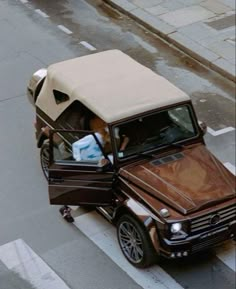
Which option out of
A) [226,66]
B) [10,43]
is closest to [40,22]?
[10,43]

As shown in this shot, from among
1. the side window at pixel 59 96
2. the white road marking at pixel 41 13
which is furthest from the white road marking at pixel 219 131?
the white road marking at pixel 41 13

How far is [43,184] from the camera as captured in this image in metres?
10.9

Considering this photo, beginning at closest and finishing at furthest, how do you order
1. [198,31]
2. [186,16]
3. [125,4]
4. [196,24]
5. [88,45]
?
[88,45]
[198,31]
[196,24]
[186,16]
[125,4]

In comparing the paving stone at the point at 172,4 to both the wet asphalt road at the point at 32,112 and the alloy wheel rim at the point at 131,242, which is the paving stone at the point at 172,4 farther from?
the alloy wheel rim at the point at 131,242

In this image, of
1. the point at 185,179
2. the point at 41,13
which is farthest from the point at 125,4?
the point at 185,179

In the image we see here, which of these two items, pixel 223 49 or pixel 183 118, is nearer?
pixel 183 118

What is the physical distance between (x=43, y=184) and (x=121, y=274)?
2.35 meters

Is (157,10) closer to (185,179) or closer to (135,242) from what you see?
(185,179)

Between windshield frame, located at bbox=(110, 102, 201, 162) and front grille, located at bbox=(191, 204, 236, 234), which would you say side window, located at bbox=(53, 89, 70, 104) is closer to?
windshield frame, located at bbox=(110, 102, 201, 162)

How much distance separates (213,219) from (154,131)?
1468mm

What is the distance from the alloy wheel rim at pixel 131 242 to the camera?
905 centimetres

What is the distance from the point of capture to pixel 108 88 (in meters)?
9.74

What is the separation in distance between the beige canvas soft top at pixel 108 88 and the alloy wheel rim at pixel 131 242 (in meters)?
1.40

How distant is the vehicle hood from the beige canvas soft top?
28.6 inches
